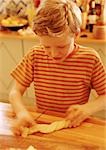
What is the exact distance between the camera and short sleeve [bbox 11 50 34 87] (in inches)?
53.0

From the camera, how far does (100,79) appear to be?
1.28 metres

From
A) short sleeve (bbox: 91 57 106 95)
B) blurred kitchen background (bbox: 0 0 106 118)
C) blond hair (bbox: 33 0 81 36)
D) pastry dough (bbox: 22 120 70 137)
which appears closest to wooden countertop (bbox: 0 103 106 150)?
pastry dough (bbox: 22 120 70 137)

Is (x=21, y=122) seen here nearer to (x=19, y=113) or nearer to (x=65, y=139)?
(x=19, y=113)

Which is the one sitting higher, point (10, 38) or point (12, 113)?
point (12, 113)

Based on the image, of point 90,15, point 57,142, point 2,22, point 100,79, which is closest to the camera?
point 57,142

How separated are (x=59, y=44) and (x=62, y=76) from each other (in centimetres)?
21

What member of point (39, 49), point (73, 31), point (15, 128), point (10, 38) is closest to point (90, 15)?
point (10, 38)

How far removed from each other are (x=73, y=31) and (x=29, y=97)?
1676mm

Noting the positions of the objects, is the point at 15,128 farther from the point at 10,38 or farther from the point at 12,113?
the point at 10,38

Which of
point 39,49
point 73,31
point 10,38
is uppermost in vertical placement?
point 73,31

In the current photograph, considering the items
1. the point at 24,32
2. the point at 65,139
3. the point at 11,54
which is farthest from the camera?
the point at 11,54

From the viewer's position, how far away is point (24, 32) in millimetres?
2564

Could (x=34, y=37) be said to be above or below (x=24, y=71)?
below

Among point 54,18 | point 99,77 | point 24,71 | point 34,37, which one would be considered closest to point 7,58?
point 34,37
